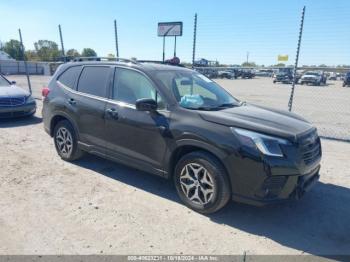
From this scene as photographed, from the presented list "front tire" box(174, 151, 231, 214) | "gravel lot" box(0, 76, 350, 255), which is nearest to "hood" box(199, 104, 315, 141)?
"front tire" box(174, 151, 231, 214)

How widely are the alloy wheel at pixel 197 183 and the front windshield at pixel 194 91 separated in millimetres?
799

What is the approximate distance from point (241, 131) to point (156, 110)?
118 cm

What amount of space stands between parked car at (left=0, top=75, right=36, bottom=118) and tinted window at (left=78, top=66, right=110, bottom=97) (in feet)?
14.4

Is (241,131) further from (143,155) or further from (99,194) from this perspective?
(99,194)

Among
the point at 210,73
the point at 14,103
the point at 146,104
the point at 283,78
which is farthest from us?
the point at 283,78

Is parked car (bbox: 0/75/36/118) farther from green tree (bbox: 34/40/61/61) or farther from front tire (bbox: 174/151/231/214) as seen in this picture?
green tree (bbox: 34/40/61/61)

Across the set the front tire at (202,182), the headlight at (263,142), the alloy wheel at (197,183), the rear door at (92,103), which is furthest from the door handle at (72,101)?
the headlight at (263,142)

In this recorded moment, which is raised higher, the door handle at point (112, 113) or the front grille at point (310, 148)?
the door handle at point (112, 113)

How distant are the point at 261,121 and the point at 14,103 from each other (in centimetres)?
740

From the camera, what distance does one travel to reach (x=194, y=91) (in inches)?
179

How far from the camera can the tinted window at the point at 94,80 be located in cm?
483

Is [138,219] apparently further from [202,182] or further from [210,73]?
[210,73]

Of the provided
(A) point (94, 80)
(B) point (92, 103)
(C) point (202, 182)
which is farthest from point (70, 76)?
(C) point (202, 182)

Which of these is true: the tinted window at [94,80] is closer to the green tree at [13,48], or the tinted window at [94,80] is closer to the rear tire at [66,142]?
the rear tire at [66,142]
